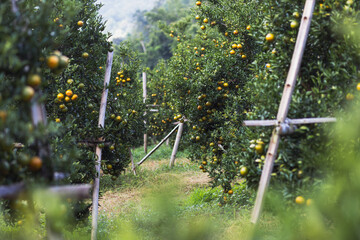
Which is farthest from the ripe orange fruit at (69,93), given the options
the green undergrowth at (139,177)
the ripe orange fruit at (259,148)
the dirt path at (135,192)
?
the green undergrowth at (139,177)

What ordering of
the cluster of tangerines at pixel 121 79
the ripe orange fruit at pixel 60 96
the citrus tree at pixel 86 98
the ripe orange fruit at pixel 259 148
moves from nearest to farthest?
the ripe orange fruit at pixel 259 148 < the ripe orange fruit at pixel 60 96 < the citrus tree at pixel 86 98 < the cluster of tangerines at pixel 121 79

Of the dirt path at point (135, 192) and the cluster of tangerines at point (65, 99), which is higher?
the cluster of tangerines at point (65, 99)

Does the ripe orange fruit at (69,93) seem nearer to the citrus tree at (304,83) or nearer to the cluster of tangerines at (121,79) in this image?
the citrus tree at (304,83)

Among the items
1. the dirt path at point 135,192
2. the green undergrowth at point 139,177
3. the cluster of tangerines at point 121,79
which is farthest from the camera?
the green undergrowth at point 139,177

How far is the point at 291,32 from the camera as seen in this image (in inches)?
114

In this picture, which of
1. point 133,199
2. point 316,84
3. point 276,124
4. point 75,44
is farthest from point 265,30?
point 133,199

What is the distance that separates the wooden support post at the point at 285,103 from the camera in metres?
2.57

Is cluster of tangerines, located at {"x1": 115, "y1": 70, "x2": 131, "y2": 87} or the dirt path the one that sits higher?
cluster of tangerines, located at {"x1": 115, "y1": 70, "x2": 131, "y2": 87}

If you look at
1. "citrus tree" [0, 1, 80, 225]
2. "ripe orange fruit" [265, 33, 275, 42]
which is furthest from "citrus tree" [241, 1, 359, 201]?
"citrus tree" [0, 1, 80, 225]

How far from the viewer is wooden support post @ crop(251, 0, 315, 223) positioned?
2566 millimetres

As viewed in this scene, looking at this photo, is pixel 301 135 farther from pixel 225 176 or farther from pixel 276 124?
pixel 225 176

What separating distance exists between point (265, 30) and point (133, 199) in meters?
4.81

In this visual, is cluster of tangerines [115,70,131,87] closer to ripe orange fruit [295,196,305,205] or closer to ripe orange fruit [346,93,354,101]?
ripe orange fruit [346,93,354,101]

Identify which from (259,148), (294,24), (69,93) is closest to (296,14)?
(294,24)
